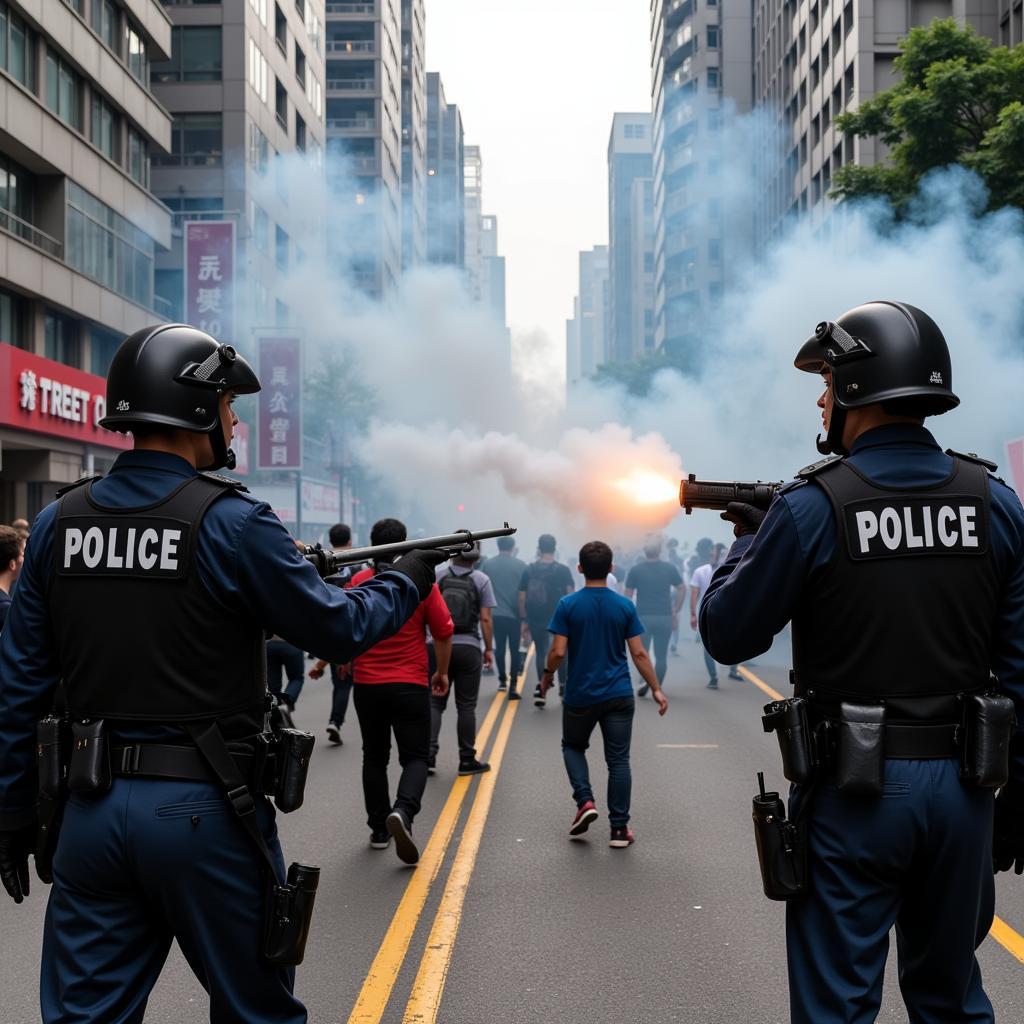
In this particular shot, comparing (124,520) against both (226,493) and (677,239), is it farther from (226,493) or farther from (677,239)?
(677,239)

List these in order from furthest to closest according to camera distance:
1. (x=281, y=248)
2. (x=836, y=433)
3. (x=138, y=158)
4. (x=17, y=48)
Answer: (x=281, y=248), (x=138, y=158), (x=17, y=48), (x=836, y=433)

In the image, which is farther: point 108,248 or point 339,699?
point 108,248

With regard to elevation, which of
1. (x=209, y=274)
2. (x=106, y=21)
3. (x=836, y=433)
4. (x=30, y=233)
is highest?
(x=106, y=21)

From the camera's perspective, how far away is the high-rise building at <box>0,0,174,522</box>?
74.2ft

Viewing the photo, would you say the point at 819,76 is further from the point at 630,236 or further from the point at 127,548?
the point at 630,236

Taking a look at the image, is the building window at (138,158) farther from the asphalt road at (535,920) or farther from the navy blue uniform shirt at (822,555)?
the navy blue uniform shirt at (822,555)

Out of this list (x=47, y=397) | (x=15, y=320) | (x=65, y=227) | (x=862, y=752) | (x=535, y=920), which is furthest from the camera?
(x=65, y=227)

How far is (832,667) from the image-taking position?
299 centimetres

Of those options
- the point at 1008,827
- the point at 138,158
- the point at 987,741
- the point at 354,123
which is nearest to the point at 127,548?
the point at 987,741

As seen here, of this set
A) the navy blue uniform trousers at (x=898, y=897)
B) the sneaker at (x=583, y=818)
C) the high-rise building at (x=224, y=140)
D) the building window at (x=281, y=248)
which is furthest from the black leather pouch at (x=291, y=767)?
the building window at (x=281, y=248)

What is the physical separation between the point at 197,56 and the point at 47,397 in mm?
24485

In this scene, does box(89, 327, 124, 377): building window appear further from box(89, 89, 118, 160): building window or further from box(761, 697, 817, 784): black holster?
box(761, 697, 817, 784): black holster

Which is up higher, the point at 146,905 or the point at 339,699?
the point at 146,905

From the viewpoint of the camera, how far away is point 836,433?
326cm
